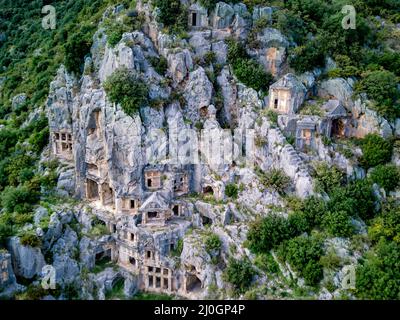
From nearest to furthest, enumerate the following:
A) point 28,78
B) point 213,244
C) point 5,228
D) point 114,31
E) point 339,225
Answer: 1. point 339,225
2. point 5,228
3. point 213,244
4. point 114,31
5. point 28,78

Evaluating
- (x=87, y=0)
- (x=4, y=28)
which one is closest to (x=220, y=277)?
(x=87, y=0)

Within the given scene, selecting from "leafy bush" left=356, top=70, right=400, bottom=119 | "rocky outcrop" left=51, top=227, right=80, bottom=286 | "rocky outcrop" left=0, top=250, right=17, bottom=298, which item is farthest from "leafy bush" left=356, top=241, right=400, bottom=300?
"rocky outcrop" left=0, top=250, right=17, bottom=298

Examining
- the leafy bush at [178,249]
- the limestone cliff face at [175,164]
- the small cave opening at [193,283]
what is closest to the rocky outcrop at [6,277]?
the limestone cliff face at [175,164]

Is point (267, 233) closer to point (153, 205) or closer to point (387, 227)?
point (387, 227)

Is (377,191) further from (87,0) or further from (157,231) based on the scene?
(87,0)

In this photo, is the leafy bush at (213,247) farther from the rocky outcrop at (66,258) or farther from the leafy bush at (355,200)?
the rocky outcrop at (66,258)

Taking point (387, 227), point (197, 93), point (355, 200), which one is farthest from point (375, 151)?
point (197, 93)
